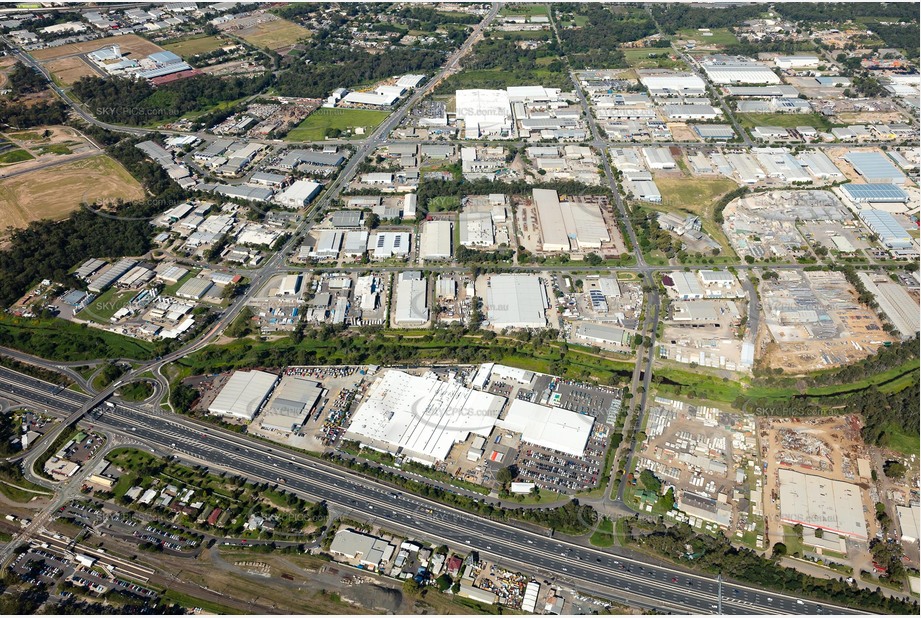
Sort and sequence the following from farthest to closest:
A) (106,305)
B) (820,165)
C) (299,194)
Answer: (820,165) → (299,194) → (106,305)

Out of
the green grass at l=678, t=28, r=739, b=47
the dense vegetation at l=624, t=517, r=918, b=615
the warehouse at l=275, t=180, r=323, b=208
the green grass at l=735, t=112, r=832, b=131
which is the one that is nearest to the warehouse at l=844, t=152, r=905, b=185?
the green grass at l=735, t=112, r=832, b=131

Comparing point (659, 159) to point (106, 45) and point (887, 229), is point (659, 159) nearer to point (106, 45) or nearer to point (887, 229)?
point (887, 229)

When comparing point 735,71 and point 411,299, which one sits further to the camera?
point 735,71

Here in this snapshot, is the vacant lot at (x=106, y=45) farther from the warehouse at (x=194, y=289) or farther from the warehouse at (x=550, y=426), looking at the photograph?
the warehouse at (x=550, y=426)

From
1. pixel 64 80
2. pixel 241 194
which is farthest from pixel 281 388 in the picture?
pixel 64 80

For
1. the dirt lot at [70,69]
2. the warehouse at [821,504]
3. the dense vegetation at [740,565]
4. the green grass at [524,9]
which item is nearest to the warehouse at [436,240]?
the dense vegetation at [740,565]

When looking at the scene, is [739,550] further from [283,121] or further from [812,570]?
[283,121]

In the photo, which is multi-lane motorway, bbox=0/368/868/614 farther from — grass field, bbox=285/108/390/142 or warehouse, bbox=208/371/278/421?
grass field, bbox=285/108/390/142

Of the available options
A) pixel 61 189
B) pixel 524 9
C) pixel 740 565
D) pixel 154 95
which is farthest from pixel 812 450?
pixel 524 9
